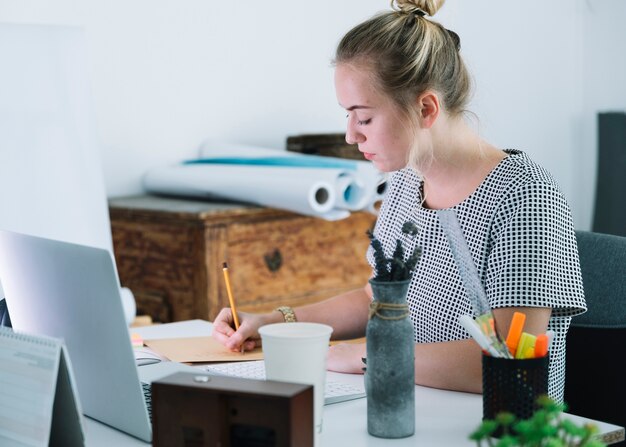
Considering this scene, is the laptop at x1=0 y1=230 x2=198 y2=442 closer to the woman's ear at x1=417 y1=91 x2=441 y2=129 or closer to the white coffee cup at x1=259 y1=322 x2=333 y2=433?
the white coffee cup at x1=259 y1=322 x2=333 y2=433

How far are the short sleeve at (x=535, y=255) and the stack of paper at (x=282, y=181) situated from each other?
122 cm

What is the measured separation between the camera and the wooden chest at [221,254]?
8.69 feet

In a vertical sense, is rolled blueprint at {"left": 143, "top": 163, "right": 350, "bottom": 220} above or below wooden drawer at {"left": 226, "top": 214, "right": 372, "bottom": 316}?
above

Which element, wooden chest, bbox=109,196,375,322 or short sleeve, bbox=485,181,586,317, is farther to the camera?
wooden chest, bbox=109,196,375,322

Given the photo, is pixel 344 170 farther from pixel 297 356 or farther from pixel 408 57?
pixel 297 356

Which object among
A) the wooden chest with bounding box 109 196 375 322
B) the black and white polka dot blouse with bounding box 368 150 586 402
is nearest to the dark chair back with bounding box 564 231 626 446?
the black and white polka dot blouse with bounding box 368 150 586 402

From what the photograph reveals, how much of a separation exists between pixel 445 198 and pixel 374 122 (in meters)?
0.20

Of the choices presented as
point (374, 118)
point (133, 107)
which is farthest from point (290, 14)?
point (374, 118)

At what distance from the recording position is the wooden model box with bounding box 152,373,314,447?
0.93m

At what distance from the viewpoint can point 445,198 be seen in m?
1.61

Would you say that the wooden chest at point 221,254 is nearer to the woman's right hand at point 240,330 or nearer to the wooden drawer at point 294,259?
the wooden drawer at point 294,259

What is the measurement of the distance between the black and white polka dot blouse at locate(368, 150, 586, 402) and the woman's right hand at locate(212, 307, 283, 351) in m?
0.27

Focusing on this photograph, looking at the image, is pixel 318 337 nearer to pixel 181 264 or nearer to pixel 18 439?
pixel 18 439

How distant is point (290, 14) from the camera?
345 centimetres
